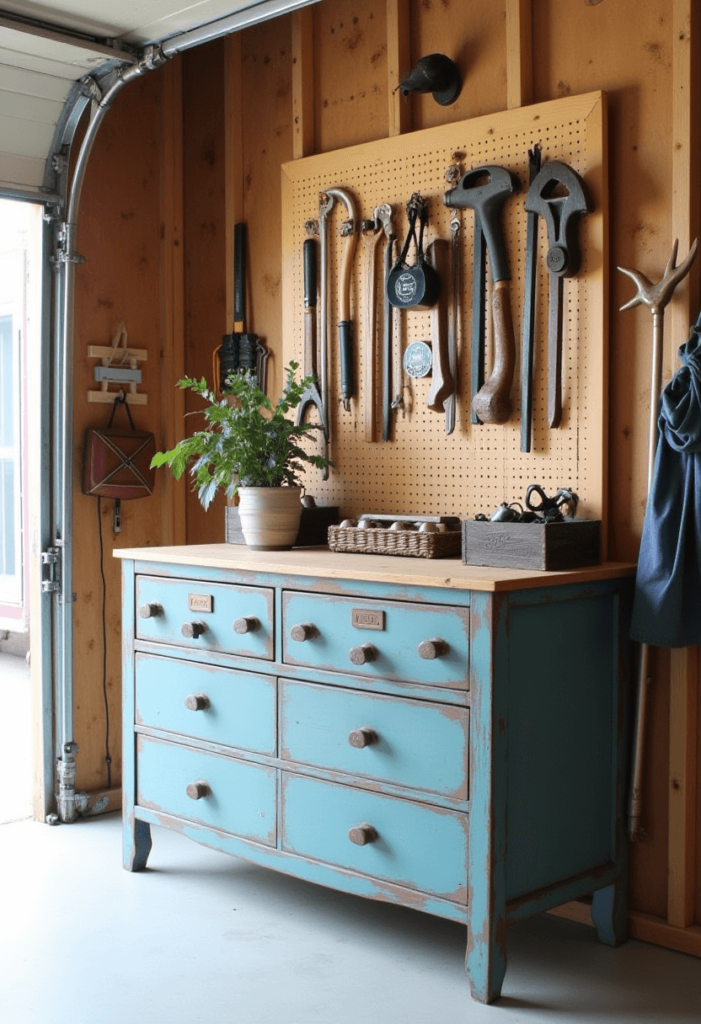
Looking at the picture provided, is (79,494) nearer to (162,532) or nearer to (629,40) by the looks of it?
(162,532)

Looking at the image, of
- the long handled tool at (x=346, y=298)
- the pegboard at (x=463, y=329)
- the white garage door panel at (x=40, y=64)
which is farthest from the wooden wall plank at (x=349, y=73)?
the white garage door panel at (x=40, y=64)

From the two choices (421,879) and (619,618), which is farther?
(619,618)

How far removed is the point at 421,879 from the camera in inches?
106

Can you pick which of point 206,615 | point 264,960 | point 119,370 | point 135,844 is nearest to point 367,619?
point 206,615

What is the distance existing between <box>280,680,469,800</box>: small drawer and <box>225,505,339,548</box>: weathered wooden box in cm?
67

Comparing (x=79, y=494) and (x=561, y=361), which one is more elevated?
(x=561, y=361)

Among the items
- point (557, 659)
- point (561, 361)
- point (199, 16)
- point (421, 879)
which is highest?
point (199, 16)

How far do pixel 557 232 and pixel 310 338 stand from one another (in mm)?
1004

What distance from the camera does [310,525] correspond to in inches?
140

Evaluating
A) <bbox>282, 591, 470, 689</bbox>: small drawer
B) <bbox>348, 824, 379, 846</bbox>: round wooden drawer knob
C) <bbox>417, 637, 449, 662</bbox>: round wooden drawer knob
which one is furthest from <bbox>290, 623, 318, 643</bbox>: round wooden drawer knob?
<bbox>348, 824, 379, 846</bbox>: round wooden drawer knob

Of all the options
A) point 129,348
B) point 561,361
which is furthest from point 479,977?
point 129,348

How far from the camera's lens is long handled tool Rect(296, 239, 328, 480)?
3715 millimetres

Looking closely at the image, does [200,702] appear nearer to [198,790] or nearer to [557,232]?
[198,790]

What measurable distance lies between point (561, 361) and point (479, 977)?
1.59m
